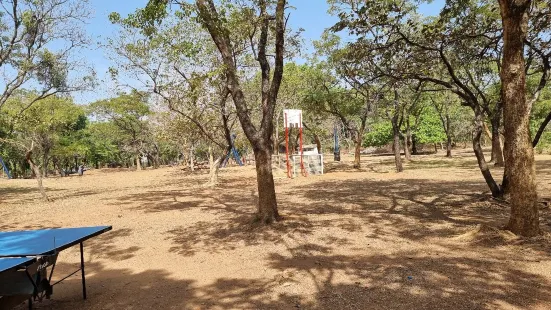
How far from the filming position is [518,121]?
5332 mm

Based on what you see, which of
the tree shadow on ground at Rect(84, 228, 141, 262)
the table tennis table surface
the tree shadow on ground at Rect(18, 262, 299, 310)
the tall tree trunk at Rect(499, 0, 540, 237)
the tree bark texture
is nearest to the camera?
the table tennis table surface

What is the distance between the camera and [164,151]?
70125 mm

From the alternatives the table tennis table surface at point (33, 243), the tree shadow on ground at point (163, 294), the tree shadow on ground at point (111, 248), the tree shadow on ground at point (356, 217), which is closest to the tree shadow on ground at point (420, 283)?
the tree shadow on ground at point (163, 294)

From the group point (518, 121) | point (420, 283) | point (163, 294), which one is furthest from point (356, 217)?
point (163, 294)

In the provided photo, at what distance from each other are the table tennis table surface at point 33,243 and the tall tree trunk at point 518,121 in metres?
5.48

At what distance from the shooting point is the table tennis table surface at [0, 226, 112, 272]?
3.35 meters

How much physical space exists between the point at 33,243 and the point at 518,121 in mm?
6167

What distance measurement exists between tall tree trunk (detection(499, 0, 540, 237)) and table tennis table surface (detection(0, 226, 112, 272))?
5.48 meters

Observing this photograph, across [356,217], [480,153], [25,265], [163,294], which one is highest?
[480,153]

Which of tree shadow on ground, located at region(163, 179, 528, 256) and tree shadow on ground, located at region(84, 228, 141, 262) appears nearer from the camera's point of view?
tree shadow on ground, located at region(84, 228, 141, 262)

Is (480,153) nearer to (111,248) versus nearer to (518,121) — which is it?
(518,121)

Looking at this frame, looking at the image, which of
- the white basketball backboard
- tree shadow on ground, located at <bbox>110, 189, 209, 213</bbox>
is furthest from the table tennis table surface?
the white basketball backboard

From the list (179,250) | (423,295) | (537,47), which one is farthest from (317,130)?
(423,295)

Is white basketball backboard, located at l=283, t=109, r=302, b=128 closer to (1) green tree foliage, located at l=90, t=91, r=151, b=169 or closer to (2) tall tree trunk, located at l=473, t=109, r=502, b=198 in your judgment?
(2) tall tree trunk, located at l=473, t=109, r=502, b=198
